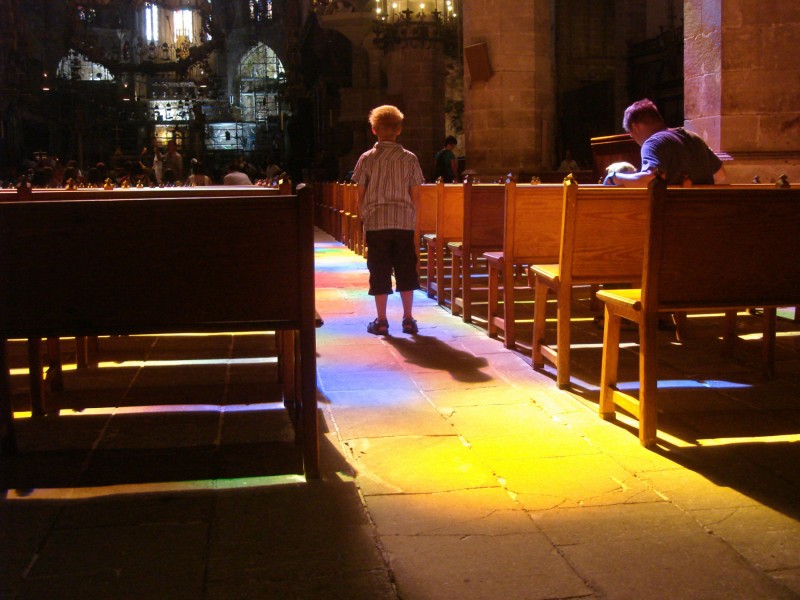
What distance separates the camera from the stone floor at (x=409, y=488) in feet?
7.88

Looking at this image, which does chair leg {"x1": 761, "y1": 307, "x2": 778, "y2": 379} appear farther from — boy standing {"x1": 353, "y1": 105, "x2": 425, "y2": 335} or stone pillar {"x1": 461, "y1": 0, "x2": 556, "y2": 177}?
stone pillar {"x1": 461, "y1": 0, "x2": 556, "y2": 177}

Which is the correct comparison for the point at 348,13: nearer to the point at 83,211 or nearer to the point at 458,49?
the point at 458,49

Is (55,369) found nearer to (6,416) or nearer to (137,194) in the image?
(137,194)

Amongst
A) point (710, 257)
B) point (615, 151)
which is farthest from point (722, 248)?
point (615, 151)

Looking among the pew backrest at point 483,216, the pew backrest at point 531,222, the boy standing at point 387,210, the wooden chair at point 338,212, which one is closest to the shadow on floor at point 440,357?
the boy standing at point 387,210

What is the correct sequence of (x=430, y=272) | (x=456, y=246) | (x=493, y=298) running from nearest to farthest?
(x=493, y=298), (x=456, y=246), (x=430, y=272)

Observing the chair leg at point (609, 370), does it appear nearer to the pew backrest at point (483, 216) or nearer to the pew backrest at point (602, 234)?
the pew backrest at point (602, 234)

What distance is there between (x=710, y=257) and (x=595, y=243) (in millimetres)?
1019

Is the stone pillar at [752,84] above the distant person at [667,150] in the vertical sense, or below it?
above

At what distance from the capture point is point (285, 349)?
4234 mm

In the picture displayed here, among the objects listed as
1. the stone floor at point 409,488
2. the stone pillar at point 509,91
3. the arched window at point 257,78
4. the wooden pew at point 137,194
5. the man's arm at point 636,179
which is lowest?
the stone floor at point 409,488

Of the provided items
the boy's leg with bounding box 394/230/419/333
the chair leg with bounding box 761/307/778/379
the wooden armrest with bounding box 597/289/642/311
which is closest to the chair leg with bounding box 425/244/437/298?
the boy's leg with bounding box 394/230/419/333

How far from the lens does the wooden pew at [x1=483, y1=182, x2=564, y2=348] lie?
5629 mm

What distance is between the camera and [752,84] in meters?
7.45
